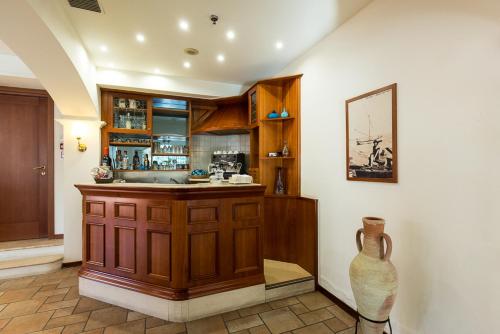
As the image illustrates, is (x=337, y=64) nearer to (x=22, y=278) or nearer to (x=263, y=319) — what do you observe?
(x=263, y=319)

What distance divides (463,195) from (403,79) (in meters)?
0.97

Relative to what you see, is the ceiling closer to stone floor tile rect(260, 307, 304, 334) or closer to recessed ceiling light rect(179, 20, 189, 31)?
recessed ceiling light rect(179, 20, 189, 31)

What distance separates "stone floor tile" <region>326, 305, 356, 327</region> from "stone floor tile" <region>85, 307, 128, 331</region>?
2061mm

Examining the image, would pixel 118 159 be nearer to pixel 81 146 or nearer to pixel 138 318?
pixel 81 146

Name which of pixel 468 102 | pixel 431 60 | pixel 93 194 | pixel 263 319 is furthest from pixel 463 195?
pixel 93 194

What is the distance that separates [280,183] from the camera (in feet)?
11.6

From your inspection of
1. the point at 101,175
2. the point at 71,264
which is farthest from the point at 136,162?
the point at 71,264

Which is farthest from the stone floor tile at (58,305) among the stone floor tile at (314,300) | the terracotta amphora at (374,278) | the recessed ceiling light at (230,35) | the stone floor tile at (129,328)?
the recessed ceiling light at (230,35)

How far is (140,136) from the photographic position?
4.34 metres

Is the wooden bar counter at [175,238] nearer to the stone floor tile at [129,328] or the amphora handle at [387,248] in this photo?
the stone floor tile at [129,328]

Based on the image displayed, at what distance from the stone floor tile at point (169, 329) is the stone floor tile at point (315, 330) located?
103 centimetres

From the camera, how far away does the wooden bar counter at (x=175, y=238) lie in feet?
7.69

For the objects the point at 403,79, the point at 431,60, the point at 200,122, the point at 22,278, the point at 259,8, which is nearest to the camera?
the point at 431,60

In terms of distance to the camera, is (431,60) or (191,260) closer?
(431,60)
